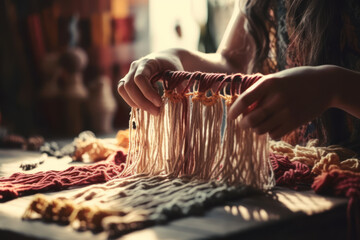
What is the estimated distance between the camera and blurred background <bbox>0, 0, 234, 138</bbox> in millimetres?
2785

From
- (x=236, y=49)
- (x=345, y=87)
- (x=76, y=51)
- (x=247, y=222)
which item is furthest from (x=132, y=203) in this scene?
(x=76, y=51)

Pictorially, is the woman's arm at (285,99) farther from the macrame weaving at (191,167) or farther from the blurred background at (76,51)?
the blurred background at (76,51)

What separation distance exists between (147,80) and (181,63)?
22 centimetres

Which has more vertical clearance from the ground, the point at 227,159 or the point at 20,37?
the point at 20,37

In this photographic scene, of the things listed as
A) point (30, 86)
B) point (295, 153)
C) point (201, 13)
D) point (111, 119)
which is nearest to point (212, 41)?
point (201, 13)

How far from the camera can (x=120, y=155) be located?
113cm

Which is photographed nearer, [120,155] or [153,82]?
[153,82]

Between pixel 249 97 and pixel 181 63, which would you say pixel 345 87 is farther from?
pixel 181 63

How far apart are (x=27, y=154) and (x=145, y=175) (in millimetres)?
628

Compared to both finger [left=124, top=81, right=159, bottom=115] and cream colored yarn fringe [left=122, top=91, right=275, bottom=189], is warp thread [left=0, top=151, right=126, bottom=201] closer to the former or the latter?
cream colored yarn fringe [left=122, top=91, right=275, bottom=189]

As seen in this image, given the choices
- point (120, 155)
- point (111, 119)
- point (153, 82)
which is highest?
point (153, 82)

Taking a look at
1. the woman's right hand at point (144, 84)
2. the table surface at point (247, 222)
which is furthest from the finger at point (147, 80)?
the table surface at point (247, 222)

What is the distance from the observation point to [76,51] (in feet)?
10.1

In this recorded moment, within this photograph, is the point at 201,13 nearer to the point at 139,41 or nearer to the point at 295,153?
the point at 139,41
